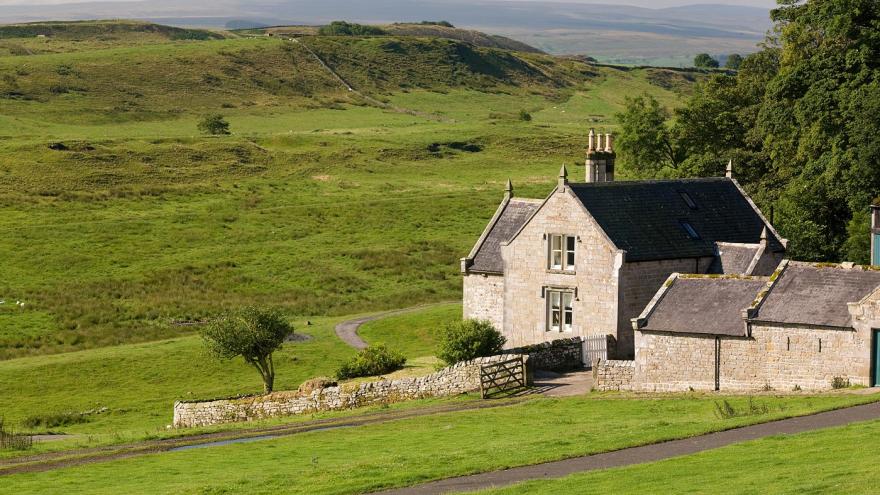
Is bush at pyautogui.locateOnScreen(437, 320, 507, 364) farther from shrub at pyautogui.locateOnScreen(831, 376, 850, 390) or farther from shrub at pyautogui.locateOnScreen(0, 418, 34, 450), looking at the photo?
shrub at pyautogui.locateOnScreen(0, 418, 34, 450)

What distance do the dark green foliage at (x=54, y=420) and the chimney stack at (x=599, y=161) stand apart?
71.7 ft

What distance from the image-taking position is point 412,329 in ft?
225

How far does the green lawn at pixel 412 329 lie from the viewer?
65.0 metres

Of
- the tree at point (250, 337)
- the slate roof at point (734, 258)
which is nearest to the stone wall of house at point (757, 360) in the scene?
the slate roof at point (734, 258)

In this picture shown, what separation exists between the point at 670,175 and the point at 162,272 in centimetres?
3305

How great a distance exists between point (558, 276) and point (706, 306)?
8632mm

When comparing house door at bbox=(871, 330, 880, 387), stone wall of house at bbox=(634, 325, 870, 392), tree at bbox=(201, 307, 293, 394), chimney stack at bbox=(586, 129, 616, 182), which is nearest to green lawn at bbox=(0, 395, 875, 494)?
stone wall of house at bbox=(634, 325, 870, 392)

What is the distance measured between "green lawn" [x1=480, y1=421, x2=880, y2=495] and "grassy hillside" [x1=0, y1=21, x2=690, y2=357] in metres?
45.7

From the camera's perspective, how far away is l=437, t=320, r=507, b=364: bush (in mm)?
49981

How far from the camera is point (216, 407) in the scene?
4941 cm

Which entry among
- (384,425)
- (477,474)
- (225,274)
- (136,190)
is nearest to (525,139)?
(136,190)

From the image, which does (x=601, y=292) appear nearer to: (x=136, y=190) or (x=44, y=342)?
(x=44, y=342)

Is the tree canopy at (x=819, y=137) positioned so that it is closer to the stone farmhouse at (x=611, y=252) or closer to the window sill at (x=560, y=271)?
the stone farmhouse at (x=611, y=252)

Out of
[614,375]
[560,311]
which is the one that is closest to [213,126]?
[560,311]
